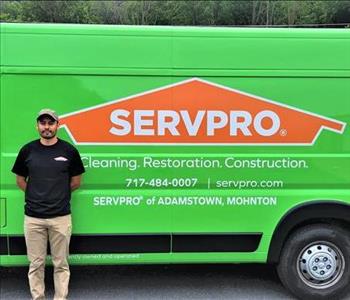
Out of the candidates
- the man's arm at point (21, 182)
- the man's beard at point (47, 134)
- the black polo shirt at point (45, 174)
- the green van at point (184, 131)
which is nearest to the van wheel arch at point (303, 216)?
the green van at point (184, 131)

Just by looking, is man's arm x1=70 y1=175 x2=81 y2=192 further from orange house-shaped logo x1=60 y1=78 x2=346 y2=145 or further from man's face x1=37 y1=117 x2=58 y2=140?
man's face x1=37 y1=117 x2=58 y2=140

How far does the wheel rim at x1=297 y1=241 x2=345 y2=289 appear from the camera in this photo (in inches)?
179

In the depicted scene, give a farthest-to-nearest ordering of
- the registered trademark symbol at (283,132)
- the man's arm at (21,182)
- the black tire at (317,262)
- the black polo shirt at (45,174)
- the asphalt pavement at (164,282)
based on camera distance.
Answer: the asphalt pavement at (164,282)
the black tire at (317,262)
the registered trademark symbol at (283,132)
the man's arm at (21,182)
the black polo shirt at (45,174)

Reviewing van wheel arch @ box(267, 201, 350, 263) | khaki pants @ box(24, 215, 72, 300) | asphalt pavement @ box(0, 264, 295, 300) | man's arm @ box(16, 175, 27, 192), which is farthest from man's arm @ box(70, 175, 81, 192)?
van wheel arch @ box(267, 201, 350, 263)

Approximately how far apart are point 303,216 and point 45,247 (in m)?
2.33

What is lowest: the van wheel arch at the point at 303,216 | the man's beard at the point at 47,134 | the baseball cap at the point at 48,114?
the van wheel arch at the point at 303,216

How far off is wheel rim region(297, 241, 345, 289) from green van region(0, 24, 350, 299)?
315mm

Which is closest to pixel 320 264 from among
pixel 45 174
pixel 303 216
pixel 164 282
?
pixel 303 216

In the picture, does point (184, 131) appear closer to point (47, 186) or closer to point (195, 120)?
point (195, 120)

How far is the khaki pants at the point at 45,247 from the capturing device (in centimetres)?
414

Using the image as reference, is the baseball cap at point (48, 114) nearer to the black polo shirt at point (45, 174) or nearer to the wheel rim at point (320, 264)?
the black polo shirt at point (45, 174)

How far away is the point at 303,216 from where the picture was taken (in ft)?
14.6

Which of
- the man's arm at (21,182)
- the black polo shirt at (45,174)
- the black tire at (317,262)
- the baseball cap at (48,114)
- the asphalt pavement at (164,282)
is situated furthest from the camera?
the asphalt pavement at (164,282)

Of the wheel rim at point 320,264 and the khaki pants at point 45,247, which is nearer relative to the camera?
the khaki pants at point 45,247
